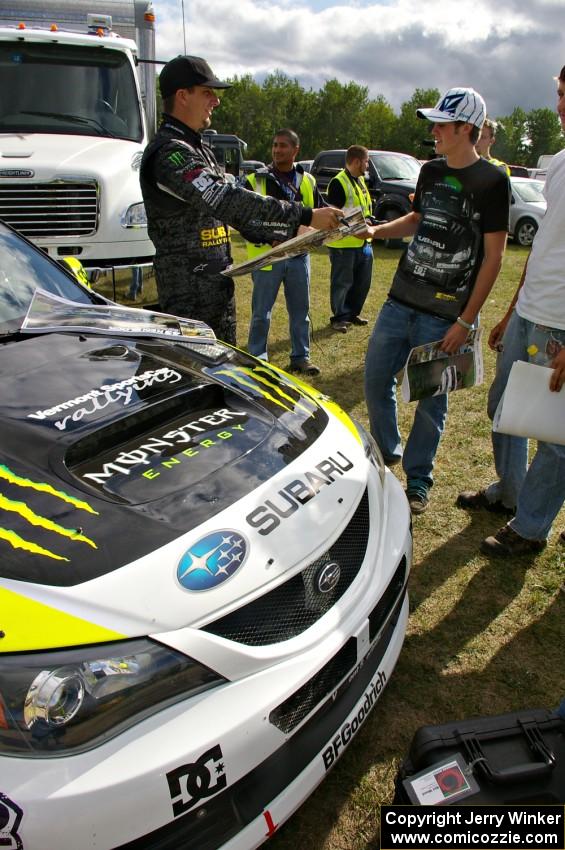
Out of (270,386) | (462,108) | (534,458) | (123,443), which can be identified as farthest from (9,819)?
(462,108)

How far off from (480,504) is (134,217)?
360cm

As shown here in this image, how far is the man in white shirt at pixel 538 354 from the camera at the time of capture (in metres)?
2.54

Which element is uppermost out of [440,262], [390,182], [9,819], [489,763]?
[440,262]

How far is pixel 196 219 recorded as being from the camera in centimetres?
294

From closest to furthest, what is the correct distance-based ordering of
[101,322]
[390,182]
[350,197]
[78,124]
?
[101,322]
[78,124]
[350,197]
[390,182]

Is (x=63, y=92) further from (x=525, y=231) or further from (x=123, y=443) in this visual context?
(x=525, y=231)

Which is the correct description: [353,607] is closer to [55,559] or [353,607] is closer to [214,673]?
[214,673]

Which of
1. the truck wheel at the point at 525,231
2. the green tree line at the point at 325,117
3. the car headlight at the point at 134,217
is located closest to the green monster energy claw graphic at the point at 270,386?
the car headlight at the point at 134,217

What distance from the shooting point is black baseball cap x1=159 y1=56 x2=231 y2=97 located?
2783 millimetres

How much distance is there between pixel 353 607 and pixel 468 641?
1085mm

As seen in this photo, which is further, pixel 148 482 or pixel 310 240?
pixel 310 240

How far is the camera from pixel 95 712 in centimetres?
129

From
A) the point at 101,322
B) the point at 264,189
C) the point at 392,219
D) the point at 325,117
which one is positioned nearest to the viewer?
the point at 101,322

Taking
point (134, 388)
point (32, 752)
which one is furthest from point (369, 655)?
point (134, 388)
